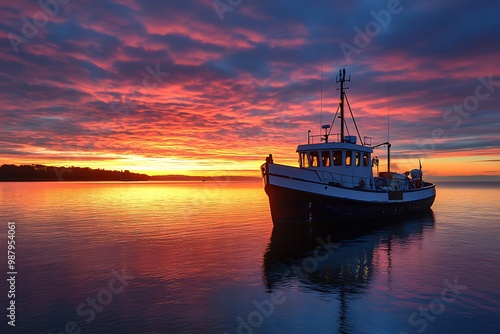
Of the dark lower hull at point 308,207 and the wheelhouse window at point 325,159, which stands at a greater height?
the wheelhouse window at point 325,159

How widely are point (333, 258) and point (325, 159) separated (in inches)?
496

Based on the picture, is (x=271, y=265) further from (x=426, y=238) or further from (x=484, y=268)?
(x=426, y=238)

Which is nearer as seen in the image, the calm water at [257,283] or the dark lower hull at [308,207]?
the calm water at [257,283]

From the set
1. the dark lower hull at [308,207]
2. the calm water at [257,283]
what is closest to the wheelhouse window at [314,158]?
the dark lower hull at [308,207]

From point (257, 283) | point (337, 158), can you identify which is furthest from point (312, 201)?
point (257, 283)

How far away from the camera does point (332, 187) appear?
25.1 metres

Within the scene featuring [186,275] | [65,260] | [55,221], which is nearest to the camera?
[186,275]

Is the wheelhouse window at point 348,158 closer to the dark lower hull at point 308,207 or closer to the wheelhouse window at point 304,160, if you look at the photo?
the wheelhouse window at point 304,160

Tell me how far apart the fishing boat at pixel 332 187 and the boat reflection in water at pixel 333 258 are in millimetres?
1454

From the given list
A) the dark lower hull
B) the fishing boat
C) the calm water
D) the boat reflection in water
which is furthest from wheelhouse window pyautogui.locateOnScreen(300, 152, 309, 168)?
the calm water

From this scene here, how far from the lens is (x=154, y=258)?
1797 centimetres

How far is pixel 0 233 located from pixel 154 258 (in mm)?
17524

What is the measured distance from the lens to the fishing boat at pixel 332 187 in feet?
80.2

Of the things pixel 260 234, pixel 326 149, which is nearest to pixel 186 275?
pixel 260 234
